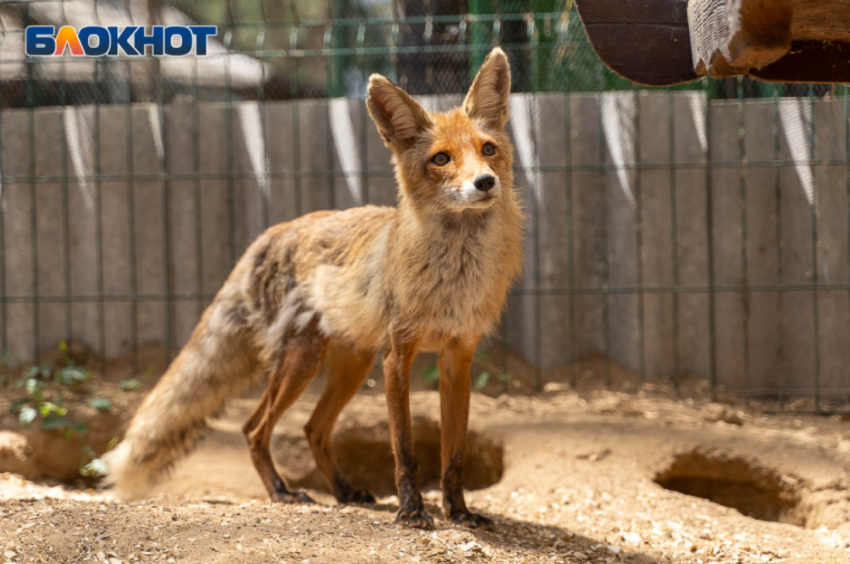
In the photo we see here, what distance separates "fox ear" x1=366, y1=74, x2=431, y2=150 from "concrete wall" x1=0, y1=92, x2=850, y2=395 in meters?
2.65

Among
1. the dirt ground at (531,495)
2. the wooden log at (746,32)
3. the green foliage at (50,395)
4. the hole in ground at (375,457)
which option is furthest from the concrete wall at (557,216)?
the wooden log at (746,32)

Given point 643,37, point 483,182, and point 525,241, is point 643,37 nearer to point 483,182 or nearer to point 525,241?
point 483,182

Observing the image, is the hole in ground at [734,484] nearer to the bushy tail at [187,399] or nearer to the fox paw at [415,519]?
the fox paw at [415,519]

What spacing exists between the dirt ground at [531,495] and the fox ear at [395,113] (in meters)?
2.06

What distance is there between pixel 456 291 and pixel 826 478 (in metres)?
2.88

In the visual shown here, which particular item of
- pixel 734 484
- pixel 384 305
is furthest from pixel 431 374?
pixel 734 484

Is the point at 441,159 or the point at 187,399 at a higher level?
the point at 441,159

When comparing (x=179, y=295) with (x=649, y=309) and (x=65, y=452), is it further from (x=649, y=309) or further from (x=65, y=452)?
(x=649, y=309)

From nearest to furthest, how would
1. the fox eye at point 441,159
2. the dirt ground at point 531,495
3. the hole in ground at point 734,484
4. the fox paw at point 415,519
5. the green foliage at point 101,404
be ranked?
the dirt ground at point 531,495, the fox paw at point 415,519, the fox eye at point 441,159, the hole in ground at point 734,484, the green foliage at point 101,404

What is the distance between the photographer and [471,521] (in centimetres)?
387

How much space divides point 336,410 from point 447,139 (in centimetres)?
202

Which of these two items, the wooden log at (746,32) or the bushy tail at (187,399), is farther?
the bushy tail at (187,399)

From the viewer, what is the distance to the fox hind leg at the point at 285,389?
15.0ft

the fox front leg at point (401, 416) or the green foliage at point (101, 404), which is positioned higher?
the fox front leg at point (401, 416)
